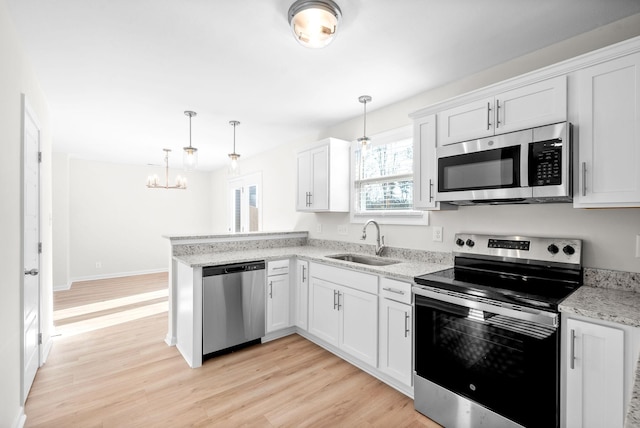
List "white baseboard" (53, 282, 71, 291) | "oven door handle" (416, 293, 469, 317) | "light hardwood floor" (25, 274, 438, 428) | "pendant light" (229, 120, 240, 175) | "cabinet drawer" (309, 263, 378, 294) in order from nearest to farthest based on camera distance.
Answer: "oven door handle" (416, 293, 469, 317)
"light hardwood floor" (25, 274, 438, 428)
"cabinet drawer" (309, 263, 378, 294)
"pendant light" (229, 120, 240, 175)
"white baseboard" (53, 282, 71, 291)

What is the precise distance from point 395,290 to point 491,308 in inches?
27.4

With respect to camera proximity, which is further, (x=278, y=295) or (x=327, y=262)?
(x=278, y=295)

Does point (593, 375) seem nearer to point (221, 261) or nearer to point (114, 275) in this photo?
point (221, 261)

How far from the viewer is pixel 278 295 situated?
322 cm

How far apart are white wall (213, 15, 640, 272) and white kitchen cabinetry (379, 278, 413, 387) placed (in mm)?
693

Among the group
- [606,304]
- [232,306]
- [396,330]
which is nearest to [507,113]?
[606,304]

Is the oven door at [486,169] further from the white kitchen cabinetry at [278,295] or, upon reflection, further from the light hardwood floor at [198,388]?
the white kitchen cabinetry at [278,295]

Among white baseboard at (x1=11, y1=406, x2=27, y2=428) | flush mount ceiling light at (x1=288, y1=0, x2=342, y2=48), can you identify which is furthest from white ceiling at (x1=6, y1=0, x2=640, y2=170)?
white baseboard at (x1=11, y1=406, x2=27, y2=428)

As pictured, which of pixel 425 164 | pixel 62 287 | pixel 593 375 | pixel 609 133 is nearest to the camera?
pixel 593 375

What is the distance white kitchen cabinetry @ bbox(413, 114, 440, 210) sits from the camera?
2.39m

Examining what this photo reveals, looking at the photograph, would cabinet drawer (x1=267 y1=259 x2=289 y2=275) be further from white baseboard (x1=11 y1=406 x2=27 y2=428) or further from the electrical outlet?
white baseboard (x1=11 y1=406 x2=27 y2=428)

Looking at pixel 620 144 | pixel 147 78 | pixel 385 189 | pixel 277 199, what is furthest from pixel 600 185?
pixel 277 199

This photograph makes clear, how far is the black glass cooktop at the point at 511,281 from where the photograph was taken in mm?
1637

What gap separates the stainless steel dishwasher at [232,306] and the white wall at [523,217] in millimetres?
1236
